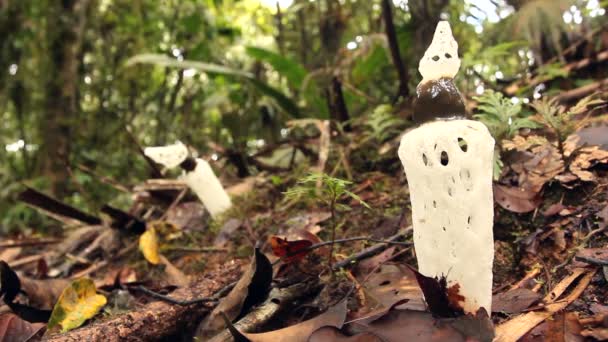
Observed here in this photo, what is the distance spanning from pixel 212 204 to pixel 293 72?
1.53 m

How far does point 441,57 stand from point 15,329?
160 cm

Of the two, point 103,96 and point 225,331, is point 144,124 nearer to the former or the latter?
point 103,96

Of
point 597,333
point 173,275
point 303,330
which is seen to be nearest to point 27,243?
point 173,275

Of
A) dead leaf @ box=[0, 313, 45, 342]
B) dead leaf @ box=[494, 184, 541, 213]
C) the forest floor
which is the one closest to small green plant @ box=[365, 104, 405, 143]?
the forest floor

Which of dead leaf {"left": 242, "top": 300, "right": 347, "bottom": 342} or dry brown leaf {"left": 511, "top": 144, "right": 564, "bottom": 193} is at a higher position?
dry brown leaf {"left": 511, "top": 144, "right": 564, "bottom": 193}

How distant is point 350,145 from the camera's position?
3.07 meters

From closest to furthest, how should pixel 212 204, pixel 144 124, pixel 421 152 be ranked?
pixel 421 152 → pixel 212 204 → pixel 144 124

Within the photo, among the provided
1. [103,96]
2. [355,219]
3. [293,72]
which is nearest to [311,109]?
[293,72]

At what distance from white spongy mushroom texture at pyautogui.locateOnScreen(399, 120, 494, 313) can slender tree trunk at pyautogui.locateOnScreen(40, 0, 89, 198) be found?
220 inches

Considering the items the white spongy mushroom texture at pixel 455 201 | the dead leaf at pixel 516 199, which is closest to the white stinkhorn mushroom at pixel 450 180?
the white spongy mushroom texture at pixel 455 201

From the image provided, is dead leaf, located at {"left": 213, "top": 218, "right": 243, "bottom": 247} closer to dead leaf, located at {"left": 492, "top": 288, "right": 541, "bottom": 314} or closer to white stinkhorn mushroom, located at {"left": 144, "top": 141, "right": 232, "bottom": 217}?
white stinkhorn mushroom, located at {"left": 144, "top": 141, "right": 232, "bottom": 217}

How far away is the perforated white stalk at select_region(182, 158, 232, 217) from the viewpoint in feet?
9.33

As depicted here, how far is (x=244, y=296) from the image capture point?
5.44ft

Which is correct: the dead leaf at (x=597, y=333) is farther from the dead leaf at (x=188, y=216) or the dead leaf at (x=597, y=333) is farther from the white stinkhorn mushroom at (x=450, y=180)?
the dead leaf at (x=188, y=216)
